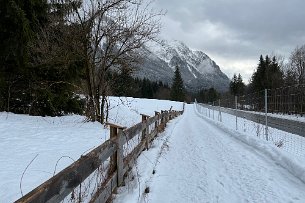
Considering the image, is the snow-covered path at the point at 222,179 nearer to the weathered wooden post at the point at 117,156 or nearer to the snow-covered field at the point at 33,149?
the weathered wooden post at the point at 117,156

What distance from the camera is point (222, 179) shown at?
7.21 meters

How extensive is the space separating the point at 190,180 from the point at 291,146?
6.09 meters

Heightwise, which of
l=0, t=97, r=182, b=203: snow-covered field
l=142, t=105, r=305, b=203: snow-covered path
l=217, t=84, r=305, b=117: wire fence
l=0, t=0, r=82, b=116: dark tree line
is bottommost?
l=142, t=105, r=305, b=203: snow-covered path

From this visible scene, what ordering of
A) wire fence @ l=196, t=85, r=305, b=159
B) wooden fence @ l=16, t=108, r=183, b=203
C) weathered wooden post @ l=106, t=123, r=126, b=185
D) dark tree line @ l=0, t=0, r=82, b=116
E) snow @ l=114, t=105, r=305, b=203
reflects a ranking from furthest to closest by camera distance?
dark tree line @ l=0, t=0, r=82, b=116 → wire fence @ l=196, t=85, r=305, b=159 → weathered wooden post @ l=106, t=123, r=126, b=185 → snow @ l=114, t=105, r=305, b=203 → wooden fence @ l=16, t=108, r=183, b=203

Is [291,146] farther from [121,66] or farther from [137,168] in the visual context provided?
[121,66]

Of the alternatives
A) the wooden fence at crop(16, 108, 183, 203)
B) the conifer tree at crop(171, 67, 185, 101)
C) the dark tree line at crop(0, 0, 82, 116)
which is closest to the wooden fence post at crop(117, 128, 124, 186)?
the wooden fence at crop(16, 108, 183, 203)

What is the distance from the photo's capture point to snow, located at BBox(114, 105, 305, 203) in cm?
601

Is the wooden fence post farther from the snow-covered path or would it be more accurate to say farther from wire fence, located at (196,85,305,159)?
wire fence, located at (196,85,305,159)

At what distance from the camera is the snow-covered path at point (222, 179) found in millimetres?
6020

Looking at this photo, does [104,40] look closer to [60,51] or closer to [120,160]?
[60,51]

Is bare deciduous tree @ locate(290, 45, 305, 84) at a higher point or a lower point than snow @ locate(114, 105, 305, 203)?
higher

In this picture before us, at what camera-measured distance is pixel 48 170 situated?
6.94 m

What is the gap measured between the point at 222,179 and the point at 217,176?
0.27 metres

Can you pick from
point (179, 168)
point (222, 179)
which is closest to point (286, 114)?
point (179, 168)
